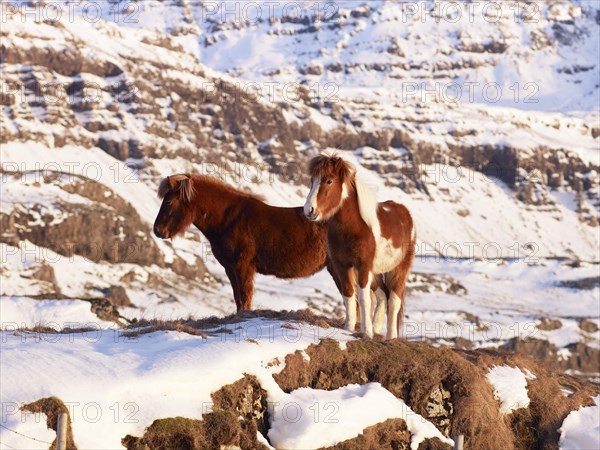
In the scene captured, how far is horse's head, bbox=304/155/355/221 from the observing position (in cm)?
2588

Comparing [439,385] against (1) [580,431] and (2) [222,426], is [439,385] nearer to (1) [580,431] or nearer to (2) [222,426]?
(1) [580,431]

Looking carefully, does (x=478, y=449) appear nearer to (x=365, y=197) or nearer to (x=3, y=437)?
(x=365, y=197)

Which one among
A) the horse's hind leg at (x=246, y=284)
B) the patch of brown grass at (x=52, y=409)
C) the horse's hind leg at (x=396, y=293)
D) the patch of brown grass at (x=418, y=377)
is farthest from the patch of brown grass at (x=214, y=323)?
the patch of brown grass at (x=52, y=409)

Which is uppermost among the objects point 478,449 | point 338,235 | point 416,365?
point 338,235

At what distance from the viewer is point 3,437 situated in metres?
19.2

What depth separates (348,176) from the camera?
87.4ft

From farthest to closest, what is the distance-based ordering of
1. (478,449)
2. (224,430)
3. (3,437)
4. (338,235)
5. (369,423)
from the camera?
(338,235), (478,449), (369,423), (224,430), (3,437)

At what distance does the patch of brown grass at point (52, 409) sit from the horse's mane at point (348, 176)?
8603 mm

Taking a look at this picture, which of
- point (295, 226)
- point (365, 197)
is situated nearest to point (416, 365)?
point (365, 197)

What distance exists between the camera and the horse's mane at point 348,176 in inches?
1040

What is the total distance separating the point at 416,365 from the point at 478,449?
2076 millimetres

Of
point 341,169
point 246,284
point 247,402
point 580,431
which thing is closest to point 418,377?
point 580,431

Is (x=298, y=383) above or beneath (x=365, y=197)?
beneath

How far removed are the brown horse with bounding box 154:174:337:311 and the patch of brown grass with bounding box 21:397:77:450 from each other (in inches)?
366
